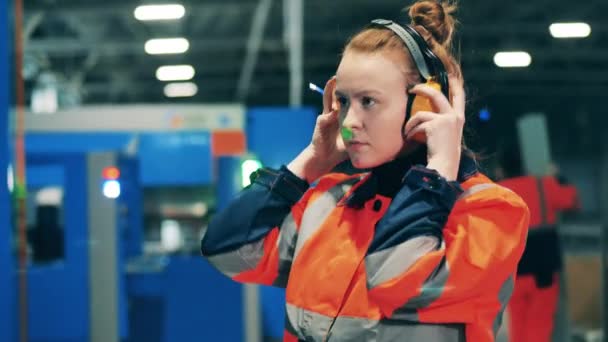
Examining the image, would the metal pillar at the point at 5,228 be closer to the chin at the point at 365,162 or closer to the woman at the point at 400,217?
the woman at the point at 400,217

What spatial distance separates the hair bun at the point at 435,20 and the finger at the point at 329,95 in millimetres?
162

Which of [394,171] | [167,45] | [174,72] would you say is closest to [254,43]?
[167,45]

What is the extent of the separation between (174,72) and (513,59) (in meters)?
7.54

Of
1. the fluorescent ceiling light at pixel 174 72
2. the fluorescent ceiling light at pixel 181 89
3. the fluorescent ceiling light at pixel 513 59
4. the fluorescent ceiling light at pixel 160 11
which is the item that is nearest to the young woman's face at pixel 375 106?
the fluorescent ceiling light at pixel 160 11

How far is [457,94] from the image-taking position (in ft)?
3.92

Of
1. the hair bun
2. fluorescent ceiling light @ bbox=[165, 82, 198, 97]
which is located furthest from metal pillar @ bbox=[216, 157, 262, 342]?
fluorescent ceiling light @ bbox=[165, 82, 198, 97]

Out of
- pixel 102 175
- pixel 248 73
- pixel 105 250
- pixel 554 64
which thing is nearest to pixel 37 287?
pixel 105 250

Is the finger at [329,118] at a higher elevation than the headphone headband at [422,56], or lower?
lower

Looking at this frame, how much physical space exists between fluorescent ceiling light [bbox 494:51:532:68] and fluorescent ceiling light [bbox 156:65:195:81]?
6.85 meters

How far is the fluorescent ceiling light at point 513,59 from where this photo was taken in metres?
16.7

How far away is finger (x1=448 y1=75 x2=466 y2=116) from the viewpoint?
3.84 feet

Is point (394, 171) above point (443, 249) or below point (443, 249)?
above

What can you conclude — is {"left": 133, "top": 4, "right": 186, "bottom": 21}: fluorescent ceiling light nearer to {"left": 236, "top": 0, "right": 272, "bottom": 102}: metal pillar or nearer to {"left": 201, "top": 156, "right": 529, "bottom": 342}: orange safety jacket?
{"left": 236, "top": 0, "right": 272, "bottom": 102}: metal pillar

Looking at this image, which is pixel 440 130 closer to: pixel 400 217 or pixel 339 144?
pixel 400 217
